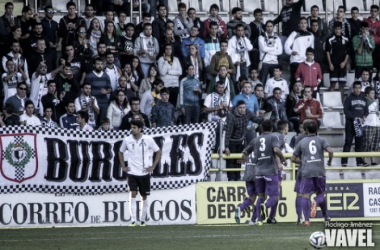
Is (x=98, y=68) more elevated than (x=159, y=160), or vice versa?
(x=98, y=68)

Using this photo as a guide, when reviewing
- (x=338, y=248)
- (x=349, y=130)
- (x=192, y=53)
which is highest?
(x=192, y=53)

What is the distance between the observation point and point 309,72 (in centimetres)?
2769

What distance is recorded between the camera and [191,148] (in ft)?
76.1

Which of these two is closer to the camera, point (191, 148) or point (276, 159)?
point (276, 159)

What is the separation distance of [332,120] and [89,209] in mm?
8080

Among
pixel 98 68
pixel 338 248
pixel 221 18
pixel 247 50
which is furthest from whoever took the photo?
pixel 221 18

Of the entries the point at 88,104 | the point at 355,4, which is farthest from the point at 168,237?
the point at 355,4

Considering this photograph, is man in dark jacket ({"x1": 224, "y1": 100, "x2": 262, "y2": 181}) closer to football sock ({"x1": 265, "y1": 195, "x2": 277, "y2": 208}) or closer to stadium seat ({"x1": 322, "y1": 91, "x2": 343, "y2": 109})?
football sock ({"x1": 265, "y1": 195, "x2": 277, "y2": 208})

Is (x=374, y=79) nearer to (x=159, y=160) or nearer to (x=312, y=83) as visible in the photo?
(x=312, y=83)

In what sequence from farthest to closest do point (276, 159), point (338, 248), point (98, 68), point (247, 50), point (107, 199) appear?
point (247, 50) → point (98, 68) → point (107, 199) → point (276, 159) → point (338, 248)

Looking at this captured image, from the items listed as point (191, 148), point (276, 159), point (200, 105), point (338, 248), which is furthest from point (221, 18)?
point (338, 248)

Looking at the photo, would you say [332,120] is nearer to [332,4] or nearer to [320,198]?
[332,4]

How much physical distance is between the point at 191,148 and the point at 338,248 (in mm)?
8293

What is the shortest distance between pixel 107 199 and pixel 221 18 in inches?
331
